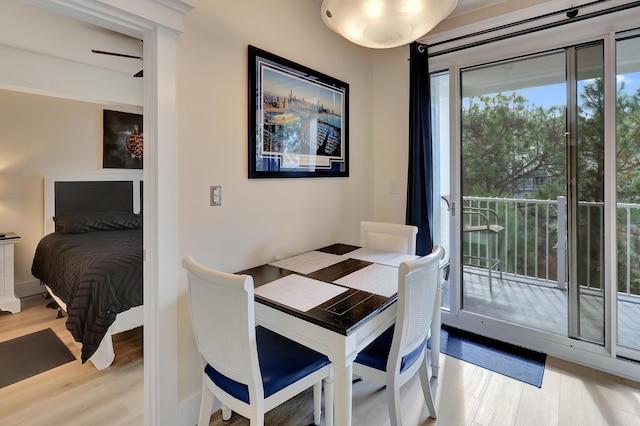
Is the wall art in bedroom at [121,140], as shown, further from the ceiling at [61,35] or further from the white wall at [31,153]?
the ceiling at [61,35]

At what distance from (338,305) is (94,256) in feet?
6.96

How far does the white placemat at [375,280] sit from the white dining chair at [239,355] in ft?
1.25

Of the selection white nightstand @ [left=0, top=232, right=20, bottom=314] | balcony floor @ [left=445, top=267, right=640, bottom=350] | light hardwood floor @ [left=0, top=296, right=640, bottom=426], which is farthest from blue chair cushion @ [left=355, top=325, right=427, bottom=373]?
white nightstand @ [left=0, top=232, right=20, bottom=314]

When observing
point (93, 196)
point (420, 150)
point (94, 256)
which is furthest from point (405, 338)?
point (93, 196)

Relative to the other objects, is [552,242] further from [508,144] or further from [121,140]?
[121,140]

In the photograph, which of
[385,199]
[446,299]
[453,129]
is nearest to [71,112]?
[385,199]

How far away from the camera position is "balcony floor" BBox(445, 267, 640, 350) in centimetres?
218

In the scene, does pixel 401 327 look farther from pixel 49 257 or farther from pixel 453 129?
pixel 49 257

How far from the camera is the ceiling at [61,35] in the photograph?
8.05 feet

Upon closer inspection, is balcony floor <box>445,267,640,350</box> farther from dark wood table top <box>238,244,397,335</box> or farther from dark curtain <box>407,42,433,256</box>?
dark wood table top <box>238,244,397,335</box>

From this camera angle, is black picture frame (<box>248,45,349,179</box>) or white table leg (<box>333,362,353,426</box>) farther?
black picture frame (<box>248,45,349,179</box>)

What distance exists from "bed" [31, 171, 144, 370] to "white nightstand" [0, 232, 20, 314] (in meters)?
0.23

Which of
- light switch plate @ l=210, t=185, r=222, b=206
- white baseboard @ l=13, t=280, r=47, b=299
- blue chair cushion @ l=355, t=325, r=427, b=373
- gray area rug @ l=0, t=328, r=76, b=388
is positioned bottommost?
gray area rug @ l=0, t=328, r=76, b=388

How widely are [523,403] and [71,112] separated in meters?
Result: 5.08
